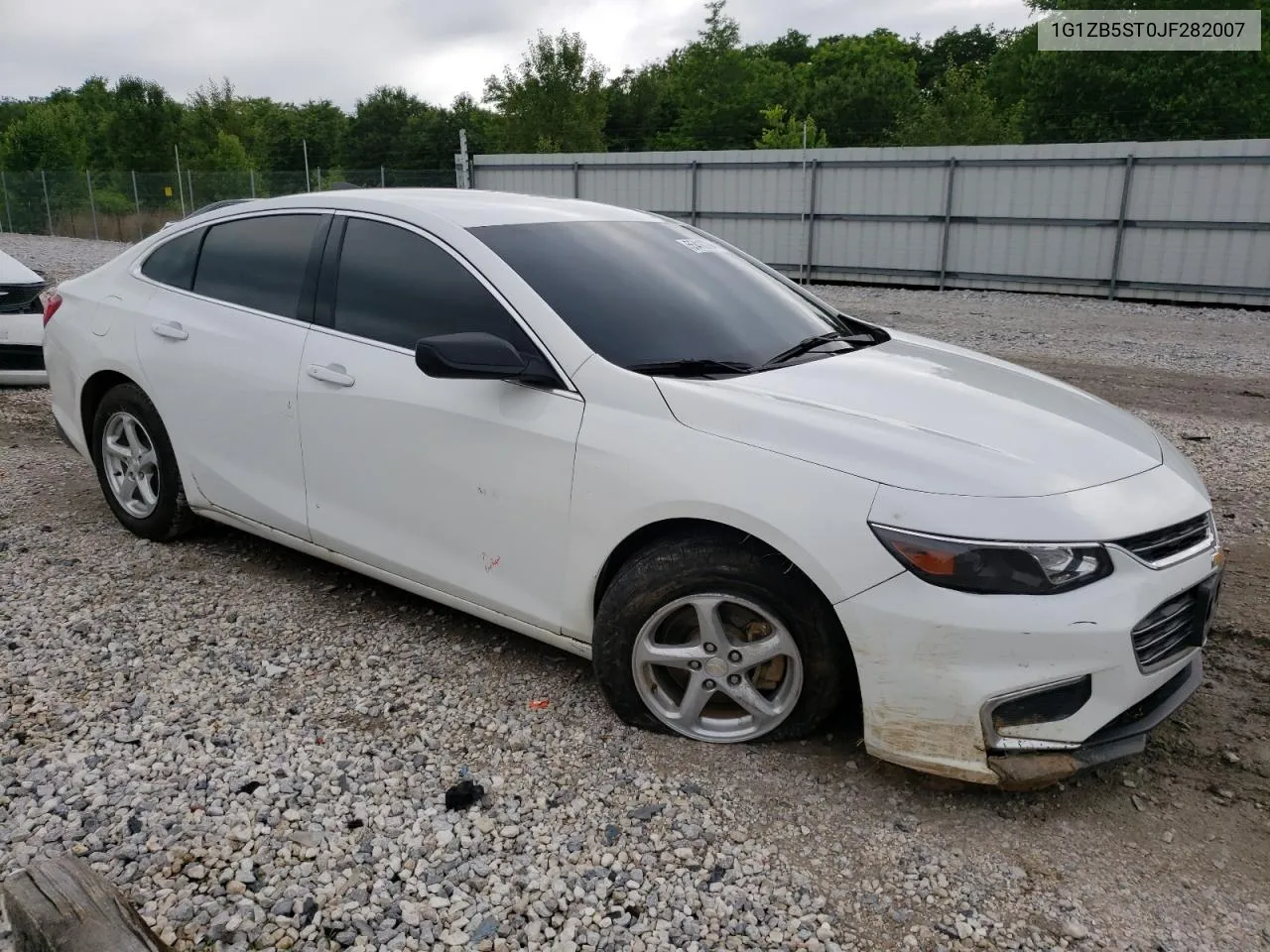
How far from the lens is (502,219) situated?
3812mm

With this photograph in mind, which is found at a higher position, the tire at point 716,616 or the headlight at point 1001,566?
the headlight at point 1001,566

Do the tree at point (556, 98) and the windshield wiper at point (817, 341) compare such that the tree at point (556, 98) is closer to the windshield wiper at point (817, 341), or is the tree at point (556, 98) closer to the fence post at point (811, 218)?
the fence post at point (811, 218)

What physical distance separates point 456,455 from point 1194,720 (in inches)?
104

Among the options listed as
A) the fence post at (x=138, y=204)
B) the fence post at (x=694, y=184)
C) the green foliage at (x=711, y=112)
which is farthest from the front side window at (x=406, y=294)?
the fence post at (x=138, y=204)

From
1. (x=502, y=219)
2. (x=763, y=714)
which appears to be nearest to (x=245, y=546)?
(x=502, y=219)

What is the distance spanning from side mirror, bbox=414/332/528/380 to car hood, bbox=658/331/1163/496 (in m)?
0.50

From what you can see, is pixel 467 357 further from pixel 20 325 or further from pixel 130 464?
pixel 20 325

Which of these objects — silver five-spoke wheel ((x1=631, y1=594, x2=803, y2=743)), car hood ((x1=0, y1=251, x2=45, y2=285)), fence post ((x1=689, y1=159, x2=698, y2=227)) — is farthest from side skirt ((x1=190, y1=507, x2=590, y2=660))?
fence post ((x1=689, y1=159, x2=698, y2=227))

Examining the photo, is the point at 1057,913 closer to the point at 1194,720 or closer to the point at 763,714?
the point at 763,714

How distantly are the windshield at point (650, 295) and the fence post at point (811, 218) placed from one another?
A: 16.4 meters

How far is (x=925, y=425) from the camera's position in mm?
2949

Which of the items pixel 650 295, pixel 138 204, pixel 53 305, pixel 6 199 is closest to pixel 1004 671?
pixel 650 295

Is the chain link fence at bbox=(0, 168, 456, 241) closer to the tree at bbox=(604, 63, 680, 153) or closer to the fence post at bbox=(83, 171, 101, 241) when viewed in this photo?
the fence post at bbox=(83, 171, 101, 241)

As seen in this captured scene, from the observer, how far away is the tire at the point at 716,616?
2.85 m
